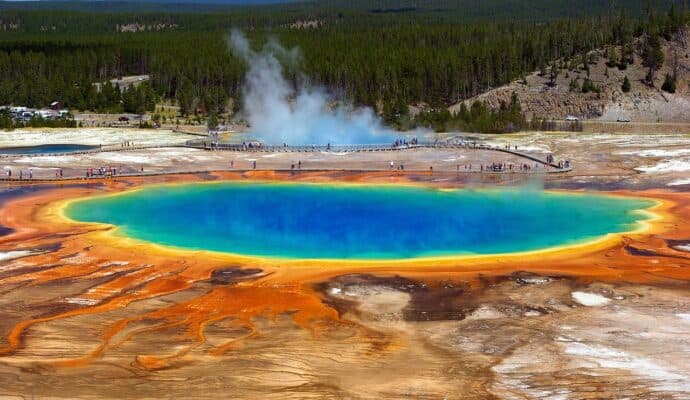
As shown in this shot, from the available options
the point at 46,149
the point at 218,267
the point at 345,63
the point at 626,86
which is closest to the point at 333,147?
the point at 46,149

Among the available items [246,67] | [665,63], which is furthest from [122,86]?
[665,63]

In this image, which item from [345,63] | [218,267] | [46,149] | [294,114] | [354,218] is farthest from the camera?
[345,63]

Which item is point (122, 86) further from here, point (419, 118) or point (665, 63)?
point (665, 63)

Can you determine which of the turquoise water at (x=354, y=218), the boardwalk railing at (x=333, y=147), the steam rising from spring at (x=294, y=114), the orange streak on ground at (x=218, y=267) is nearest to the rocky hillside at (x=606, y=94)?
the steam rising from spring at (x=294, y=114)

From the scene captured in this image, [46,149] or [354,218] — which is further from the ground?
[46,149]

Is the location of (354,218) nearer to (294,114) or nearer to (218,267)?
(218,267)

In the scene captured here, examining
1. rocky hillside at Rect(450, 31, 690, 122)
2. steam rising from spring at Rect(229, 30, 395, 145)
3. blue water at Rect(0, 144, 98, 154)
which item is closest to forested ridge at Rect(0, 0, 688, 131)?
steam rising from spring at Rect(229, 30, 395, 145)

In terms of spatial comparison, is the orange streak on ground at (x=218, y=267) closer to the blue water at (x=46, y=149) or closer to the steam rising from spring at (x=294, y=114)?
the blue water at (x=46, y=149)
